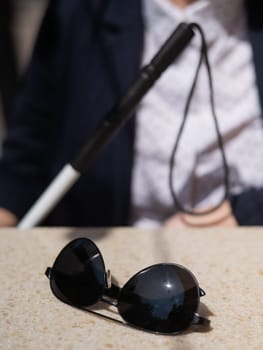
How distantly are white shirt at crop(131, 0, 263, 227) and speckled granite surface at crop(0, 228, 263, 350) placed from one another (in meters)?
→ 0.18

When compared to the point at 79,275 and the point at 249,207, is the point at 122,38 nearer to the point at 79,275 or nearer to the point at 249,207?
the point at 249,207

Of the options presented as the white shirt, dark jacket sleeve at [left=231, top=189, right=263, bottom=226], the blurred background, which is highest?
the white shirt

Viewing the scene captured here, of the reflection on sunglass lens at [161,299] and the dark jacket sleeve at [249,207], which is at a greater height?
the reflection on sunglass lens at [161,299]

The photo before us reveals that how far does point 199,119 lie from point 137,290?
472 mm

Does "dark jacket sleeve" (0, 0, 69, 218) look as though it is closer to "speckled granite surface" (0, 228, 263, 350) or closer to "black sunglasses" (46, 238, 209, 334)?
"speckled granite surface" (0, 228, 263, 350)

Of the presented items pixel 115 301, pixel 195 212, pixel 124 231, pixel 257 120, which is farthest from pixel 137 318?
pixel 257 120

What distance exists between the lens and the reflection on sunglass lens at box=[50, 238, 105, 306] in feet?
2.09

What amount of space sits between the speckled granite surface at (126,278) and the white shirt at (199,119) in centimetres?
18

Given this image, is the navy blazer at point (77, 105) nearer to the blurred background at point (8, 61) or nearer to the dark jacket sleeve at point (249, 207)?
the dark jacket sleeve at point (249, 207)

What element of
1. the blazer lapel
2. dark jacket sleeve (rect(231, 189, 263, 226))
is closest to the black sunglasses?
dark jacket sleeve (rect(231, 189, 263, 226))

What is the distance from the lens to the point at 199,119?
1.02 meters

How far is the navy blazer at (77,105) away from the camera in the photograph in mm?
1029

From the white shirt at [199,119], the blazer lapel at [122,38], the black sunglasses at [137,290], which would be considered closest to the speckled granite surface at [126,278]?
the black sunglasses at [137,290]

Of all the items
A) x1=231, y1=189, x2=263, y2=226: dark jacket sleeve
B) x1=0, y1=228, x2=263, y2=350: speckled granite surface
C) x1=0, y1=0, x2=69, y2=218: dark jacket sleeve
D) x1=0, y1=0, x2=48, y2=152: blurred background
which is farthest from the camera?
x1=0, y1=0, x2=48, y2=152: blurred background
